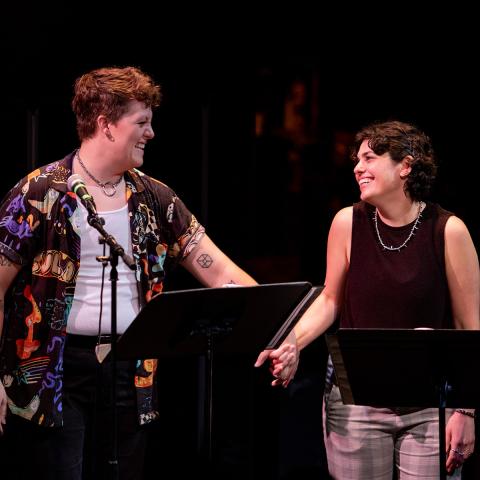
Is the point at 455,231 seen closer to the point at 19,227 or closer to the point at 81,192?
the point at 81,192

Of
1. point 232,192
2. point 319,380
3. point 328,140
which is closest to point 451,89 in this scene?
point 328,140

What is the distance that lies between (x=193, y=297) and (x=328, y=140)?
11.1 ft

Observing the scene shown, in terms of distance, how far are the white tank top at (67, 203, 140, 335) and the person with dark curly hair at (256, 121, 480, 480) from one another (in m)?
0.47

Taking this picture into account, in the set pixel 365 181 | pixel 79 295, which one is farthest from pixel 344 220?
pixel 79 295

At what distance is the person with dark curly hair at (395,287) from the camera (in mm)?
2930

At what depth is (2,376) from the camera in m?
2.75

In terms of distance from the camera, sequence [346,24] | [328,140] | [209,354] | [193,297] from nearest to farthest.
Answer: [193,297] → [209,354] → [346,24] → [328,140]

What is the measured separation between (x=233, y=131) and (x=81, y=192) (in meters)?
1.80

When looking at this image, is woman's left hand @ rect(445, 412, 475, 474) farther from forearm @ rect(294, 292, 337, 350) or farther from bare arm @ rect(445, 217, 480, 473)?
forearm @ rect(294, 292, 337, 350)

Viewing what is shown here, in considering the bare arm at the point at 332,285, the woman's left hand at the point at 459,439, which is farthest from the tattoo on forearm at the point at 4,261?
the woman's left hand at the point at 459,439

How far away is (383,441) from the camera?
2934 mm

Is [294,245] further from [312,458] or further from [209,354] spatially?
[209,354]

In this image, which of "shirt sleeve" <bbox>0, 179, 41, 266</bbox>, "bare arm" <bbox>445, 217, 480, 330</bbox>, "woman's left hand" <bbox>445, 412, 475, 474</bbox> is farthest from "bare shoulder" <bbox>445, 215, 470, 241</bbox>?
"shirt sleeve" <bbox>0, 179, 41, 266</bbox>

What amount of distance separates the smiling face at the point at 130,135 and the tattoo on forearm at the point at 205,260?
0.40 m
